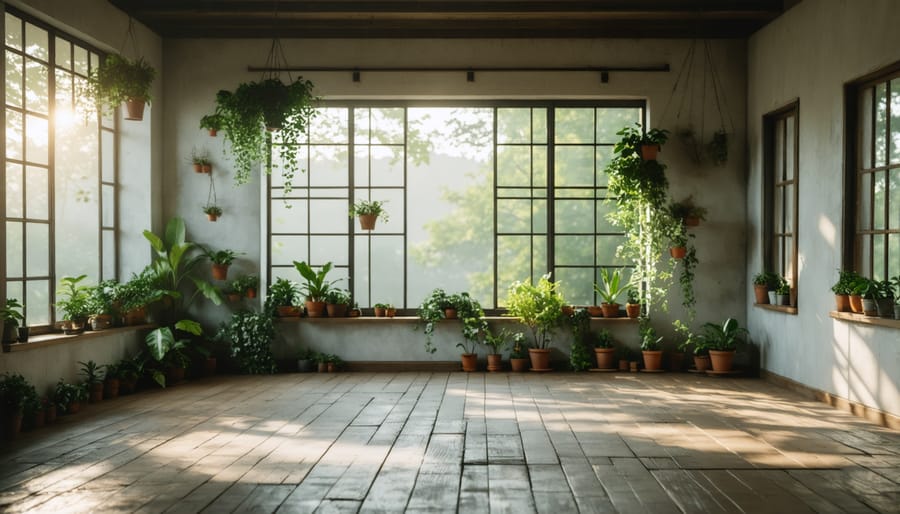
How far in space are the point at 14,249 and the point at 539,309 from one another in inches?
198

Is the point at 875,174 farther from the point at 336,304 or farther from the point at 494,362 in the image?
the point at 336,304

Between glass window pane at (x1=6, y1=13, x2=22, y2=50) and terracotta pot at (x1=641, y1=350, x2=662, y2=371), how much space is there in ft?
21.9

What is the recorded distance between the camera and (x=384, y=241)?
30.1ft

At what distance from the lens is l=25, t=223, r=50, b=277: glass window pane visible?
6695 mm

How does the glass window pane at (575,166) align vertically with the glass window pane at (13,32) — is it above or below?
below

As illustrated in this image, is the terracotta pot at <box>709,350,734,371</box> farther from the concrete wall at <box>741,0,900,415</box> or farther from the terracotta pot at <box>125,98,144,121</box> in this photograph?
the terracotta pot at <box>125,98,144,121</box>

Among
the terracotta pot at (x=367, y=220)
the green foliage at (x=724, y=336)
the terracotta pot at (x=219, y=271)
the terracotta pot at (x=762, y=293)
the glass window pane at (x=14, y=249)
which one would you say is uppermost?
the terracotta pot at (x=367, y=220)

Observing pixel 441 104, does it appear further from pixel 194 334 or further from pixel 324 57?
pixel 194 334

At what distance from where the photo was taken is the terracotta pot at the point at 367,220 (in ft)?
28.4

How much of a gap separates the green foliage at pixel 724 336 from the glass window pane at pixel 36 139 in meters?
6.67

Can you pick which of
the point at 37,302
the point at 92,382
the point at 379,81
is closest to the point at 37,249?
the point at 37,302

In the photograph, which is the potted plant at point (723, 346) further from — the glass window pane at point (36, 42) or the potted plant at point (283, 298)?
the glass window pane at point (36, 42)

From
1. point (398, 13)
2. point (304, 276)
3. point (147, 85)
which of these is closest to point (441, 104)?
point (398, 13)

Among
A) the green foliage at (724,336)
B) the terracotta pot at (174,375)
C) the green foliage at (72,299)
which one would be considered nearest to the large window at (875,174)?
the green foliage at (724,336)
